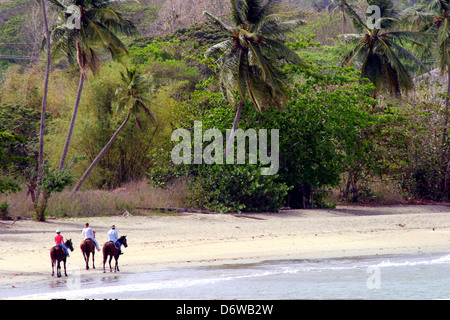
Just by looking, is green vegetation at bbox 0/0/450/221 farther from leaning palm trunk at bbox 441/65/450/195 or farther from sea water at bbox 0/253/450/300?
sea water at bbox 0/253/450/300

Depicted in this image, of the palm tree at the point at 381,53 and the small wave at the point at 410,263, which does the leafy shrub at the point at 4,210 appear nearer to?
the small wave at the point at 410,263

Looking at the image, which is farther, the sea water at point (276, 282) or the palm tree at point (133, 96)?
the palm tree at point (133, 96)

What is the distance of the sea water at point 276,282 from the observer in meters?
11.8

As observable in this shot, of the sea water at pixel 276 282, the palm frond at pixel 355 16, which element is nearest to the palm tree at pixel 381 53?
the palm frond at pixel 355 16

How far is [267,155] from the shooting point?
2667 centimetres

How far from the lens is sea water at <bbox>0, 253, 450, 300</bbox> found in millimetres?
11812

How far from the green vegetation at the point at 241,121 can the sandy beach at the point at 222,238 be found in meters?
1.91

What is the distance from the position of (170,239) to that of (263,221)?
18.1 ft

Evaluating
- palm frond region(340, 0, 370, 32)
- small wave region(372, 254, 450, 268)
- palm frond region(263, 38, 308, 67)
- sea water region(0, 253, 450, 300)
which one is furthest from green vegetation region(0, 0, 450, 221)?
small wave region(372, 254, 450, 268)

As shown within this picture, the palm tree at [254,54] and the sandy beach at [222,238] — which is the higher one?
the palm tree at [254,54]

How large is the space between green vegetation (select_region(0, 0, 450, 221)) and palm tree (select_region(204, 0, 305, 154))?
6cm

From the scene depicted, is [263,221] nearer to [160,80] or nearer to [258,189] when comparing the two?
[258,189]

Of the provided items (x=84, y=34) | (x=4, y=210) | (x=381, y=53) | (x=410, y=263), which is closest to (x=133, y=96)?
(x=84, y=34)

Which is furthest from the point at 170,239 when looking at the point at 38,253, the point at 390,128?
the point at 390,128
